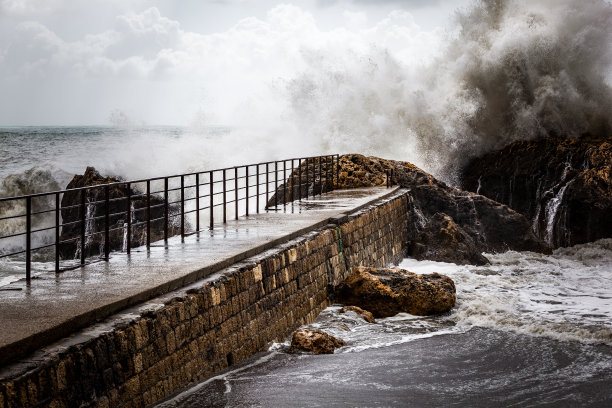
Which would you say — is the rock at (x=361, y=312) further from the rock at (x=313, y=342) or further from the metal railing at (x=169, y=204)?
the metal railing at (x=169, y=204)

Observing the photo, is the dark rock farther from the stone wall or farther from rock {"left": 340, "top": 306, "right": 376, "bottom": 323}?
rock {"left": 340, "top": 306, "right": 376, "bottom": 323}

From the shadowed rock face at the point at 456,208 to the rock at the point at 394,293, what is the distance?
570 centimetres

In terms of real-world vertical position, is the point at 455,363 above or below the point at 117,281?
below

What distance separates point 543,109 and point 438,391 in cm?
1703

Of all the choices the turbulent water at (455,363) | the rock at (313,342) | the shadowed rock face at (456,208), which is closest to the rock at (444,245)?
the shadowed rock face at (456,208)

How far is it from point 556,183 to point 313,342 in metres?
13.0

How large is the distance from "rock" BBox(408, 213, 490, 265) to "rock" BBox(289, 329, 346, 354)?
21.4 feet

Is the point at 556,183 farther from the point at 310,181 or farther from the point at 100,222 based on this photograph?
the point at 100,222

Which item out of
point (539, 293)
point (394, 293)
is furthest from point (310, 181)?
point (394, 293)

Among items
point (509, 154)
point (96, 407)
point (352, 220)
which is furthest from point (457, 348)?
point (509, 154)

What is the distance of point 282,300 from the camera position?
7.69 meters

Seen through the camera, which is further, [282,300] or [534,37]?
[534,37]

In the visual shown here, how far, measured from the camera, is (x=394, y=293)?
916cm

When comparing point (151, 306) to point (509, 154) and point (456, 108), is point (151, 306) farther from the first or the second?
point (456, 108)
